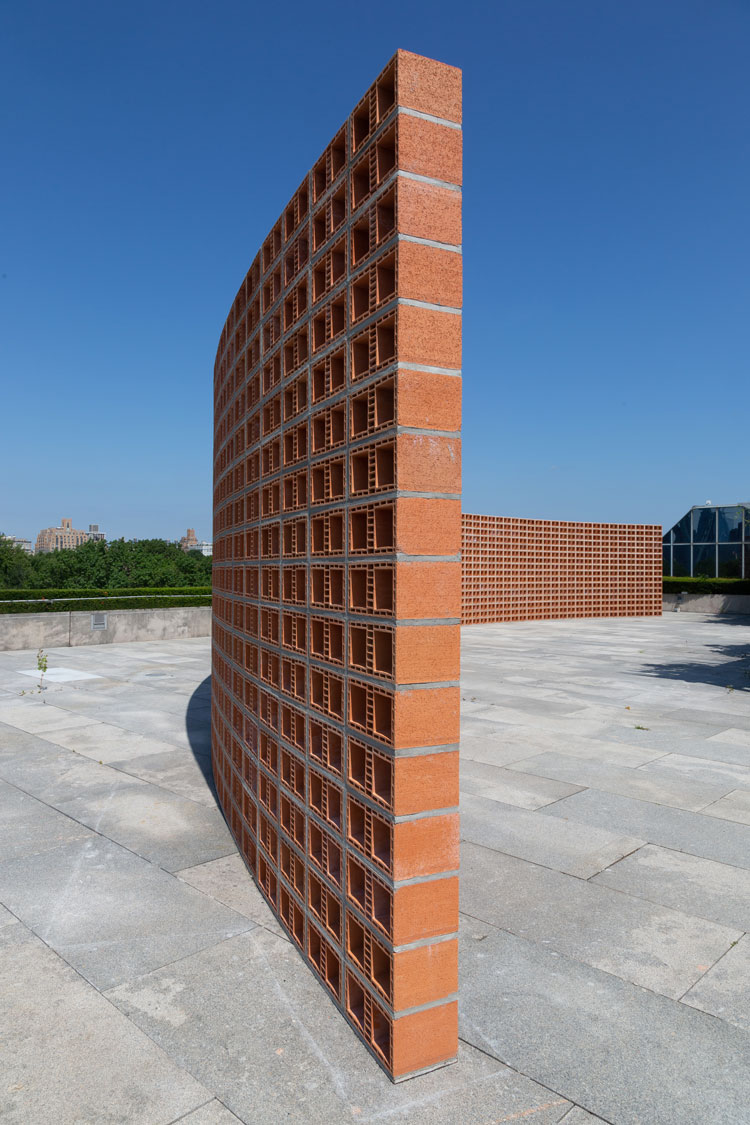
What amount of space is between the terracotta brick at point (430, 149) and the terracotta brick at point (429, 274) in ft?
0.97

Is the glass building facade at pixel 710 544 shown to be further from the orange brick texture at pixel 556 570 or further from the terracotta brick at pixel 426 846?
the terracotta brick at pixel 426 846

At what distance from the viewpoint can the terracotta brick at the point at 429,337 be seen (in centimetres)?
286

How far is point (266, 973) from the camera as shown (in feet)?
11.4

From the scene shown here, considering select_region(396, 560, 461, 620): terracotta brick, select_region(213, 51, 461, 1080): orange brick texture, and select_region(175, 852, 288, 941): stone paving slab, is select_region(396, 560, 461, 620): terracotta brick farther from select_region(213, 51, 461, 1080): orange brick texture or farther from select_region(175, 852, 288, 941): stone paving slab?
select_region(175, 852, 288, 941): stone paving slab

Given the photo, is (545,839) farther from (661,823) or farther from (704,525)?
(704,525)

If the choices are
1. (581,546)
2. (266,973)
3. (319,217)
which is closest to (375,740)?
(266,973)

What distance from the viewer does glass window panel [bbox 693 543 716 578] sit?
32.0 metres

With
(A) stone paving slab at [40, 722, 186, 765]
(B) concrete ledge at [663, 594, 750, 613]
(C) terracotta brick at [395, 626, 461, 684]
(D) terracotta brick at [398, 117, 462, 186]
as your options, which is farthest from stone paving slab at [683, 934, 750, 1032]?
(B) concrete ledge at [663, 594, 750, 613]

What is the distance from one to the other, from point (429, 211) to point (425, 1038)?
3.23 meters

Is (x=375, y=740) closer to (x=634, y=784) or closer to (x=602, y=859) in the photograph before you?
(x=602, y=859)

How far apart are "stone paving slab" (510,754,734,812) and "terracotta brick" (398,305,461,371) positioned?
448 centimetres

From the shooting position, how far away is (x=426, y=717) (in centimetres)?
292

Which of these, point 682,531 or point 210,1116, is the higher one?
point 682,531

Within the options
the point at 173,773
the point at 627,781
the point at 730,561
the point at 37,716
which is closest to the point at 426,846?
the point at 627,781
